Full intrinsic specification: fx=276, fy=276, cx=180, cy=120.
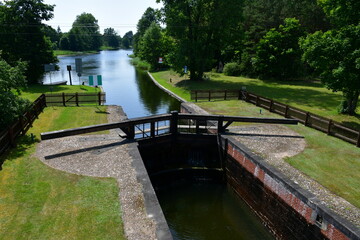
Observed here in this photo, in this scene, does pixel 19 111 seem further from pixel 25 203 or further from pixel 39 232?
pixel 39 232

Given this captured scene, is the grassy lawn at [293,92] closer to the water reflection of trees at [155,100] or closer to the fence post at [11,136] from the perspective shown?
the water reflection of trees at [155,100]

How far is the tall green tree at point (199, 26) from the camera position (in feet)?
127

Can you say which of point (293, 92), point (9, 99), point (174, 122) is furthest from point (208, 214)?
point (293, 92)

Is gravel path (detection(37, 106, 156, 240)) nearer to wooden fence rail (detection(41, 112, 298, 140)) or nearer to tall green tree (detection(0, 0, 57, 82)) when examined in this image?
wooden fence rail (detection(41, 112, 298, 140))

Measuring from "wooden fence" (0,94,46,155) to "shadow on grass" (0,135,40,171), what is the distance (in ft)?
0.83

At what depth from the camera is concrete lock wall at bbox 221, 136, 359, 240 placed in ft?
28.7

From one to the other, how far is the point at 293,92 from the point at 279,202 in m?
25.8

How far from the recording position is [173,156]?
56.9 feet

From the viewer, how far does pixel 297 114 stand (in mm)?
19547

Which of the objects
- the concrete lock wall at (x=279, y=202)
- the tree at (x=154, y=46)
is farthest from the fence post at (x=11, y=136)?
the tree at (x=154, y=46)

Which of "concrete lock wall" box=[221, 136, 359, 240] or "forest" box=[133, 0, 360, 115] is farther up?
"forest" box=[133, 0, 360, 115]

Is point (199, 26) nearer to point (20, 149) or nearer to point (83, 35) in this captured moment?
point (20, 149)

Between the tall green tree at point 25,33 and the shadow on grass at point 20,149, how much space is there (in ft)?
78.8

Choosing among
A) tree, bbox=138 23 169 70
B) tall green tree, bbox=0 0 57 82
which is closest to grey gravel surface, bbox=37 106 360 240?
tall green tree, bbox=0 0 57 82
